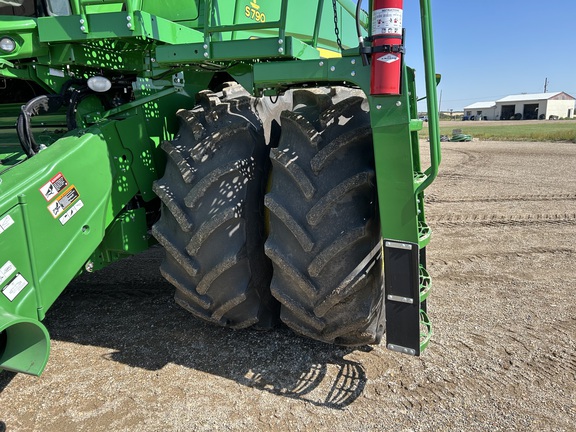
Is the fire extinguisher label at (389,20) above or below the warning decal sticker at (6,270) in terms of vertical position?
above

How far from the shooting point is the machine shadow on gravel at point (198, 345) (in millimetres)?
2520

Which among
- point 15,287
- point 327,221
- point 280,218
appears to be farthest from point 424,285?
point 15,287

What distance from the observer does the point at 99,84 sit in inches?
97.3

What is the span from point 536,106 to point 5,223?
256 feet

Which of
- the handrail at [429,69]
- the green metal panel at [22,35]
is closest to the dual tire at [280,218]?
the handrail at [429,69]

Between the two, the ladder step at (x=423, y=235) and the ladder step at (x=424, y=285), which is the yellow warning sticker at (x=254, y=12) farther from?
the ladder step at (x=424, y=285)

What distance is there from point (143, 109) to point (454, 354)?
2.33 meters

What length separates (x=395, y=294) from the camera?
2.20 m

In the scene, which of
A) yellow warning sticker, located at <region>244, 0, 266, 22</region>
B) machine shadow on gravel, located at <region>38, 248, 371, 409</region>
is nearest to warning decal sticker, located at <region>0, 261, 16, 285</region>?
machine shadow on gravel, located at <region>38, 248, 371, 409</region>

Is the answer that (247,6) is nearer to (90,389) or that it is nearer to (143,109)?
(143,109)

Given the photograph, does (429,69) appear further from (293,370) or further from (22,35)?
(22,35)

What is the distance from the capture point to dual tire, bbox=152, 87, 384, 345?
219cm

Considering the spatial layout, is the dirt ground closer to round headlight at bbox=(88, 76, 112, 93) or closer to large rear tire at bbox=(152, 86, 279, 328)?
large rear tire at bbox=(152, 86, 279, 328)

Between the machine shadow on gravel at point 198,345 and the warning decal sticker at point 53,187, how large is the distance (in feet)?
3.59
